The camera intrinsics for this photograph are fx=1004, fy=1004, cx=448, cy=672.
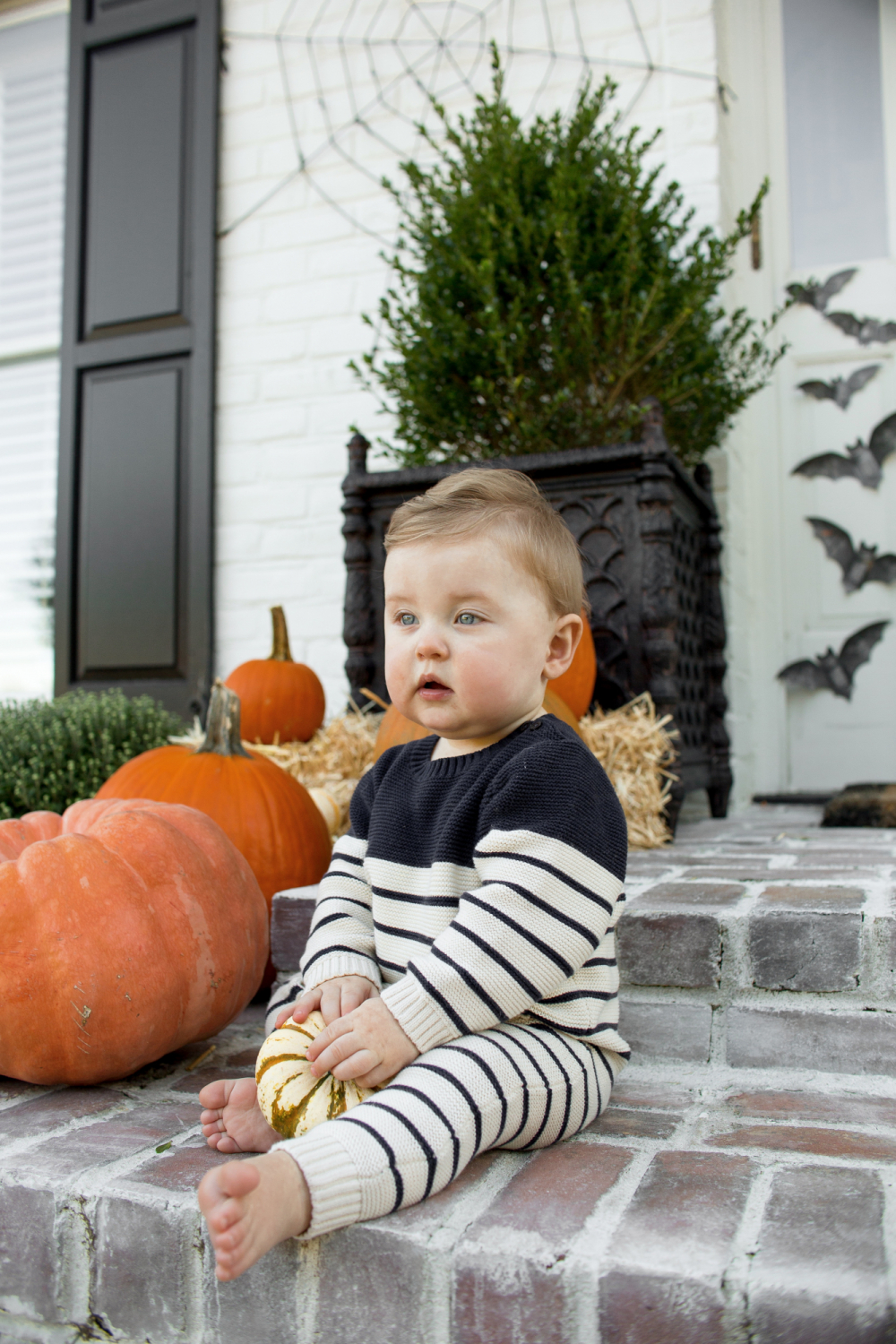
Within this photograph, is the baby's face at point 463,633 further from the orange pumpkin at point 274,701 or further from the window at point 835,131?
the window at point 835,131

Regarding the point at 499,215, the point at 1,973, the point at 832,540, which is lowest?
the point at 1,973

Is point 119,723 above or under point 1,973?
above

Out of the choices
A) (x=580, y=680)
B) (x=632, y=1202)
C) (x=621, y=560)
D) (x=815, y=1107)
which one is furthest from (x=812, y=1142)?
(x=621, y=560)

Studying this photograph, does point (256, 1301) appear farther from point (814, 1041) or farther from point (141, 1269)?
point (814, 1041)

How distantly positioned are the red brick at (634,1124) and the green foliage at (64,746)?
5.84 ft

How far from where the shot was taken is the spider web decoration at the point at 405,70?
310 cm

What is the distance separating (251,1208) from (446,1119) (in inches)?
7.9

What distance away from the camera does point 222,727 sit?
1.88m

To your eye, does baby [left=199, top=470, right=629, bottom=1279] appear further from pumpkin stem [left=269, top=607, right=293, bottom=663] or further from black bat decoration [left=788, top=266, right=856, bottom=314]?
black bat decoration [left=788, top=266, right=856, bottom=314]

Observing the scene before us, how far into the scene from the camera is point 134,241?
3688mm

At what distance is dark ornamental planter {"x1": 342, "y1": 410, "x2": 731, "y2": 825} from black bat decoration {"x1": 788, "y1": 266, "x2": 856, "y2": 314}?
0.97 meters

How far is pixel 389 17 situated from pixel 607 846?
11.1 feet

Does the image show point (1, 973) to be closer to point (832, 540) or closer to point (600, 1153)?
point (600, 1153)

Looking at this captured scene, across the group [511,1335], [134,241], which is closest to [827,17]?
[134,241]
